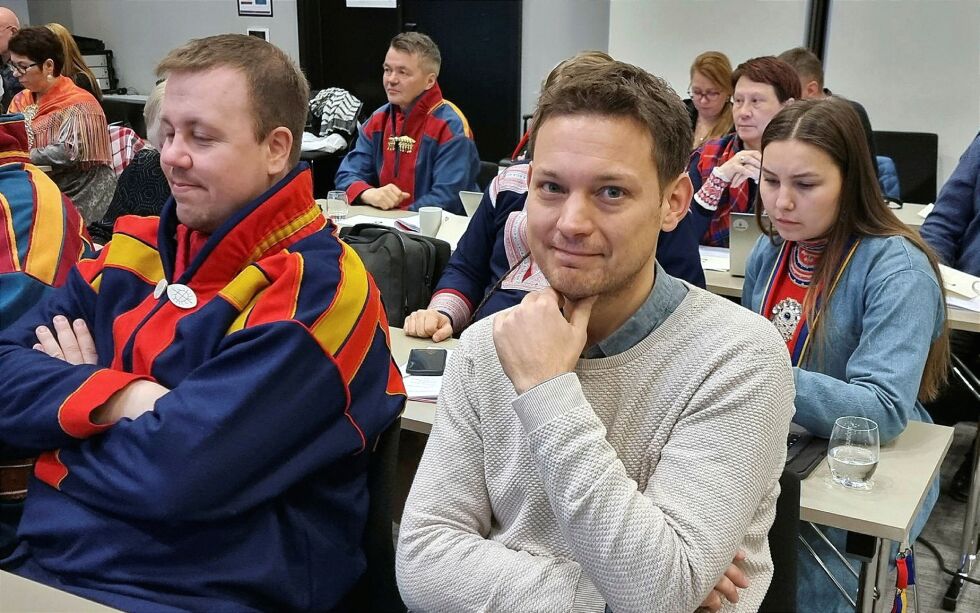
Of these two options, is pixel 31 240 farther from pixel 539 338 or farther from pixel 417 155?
pixel 417 155

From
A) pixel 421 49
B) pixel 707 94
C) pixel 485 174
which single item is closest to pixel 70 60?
pixel 421 49

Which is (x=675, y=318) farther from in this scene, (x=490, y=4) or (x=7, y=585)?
(x=490, y=4)

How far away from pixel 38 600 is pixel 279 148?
2.69 ft

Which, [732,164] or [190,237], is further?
[732,164]

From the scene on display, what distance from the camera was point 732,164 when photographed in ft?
10.7

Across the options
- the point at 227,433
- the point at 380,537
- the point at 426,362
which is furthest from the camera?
the point at 426,362

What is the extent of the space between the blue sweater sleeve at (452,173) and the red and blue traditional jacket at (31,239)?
233 cm

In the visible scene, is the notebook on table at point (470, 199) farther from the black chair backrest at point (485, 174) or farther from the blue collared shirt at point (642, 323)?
the blue collared shirt at point (642, 323)

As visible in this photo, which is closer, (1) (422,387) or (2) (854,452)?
(2) (854,452)

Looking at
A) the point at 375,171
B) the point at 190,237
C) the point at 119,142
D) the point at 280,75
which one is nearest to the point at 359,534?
the point at 190,237

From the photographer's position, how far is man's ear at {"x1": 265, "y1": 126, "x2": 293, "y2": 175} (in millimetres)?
1529

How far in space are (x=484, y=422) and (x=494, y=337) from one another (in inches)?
6.2

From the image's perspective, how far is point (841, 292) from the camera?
1965 millimetres

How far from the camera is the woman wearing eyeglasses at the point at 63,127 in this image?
4406 millimetres
